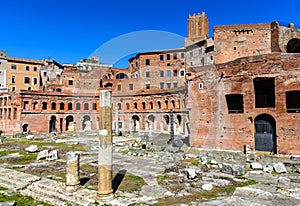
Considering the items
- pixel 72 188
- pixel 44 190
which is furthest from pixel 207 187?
pixel 44 190

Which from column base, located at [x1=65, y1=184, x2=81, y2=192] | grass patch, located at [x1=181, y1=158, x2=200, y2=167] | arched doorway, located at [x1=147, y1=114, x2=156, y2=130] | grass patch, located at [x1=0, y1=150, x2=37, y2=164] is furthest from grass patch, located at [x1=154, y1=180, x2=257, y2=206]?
arched doorway, located at [x1=147, y1=114, x2=156, y2=130]

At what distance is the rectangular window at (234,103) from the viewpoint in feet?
55.2

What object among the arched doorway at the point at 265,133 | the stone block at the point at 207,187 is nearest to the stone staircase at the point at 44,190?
the stone block at the point at 207,187

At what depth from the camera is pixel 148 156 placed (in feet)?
57.0

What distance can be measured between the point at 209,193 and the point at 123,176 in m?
4.54

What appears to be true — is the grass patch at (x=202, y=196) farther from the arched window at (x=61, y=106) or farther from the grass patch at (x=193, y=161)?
the arched window at (x=61, y=106)

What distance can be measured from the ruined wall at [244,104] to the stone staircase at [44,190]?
11218 mm

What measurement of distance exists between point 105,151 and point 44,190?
3.46 m

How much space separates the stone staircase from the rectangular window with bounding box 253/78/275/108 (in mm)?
13529

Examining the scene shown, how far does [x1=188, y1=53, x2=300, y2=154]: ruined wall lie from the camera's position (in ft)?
46.2

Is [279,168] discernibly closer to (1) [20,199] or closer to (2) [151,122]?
(1) [20,199]

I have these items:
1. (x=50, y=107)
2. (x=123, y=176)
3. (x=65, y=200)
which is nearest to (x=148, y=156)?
(x=123, y=176)

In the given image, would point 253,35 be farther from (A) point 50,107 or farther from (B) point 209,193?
(A) point 50,107

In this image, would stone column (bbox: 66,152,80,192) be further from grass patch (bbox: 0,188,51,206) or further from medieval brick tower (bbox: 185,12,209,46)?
medieval brick tower (bbox: 185,12,209,46)
